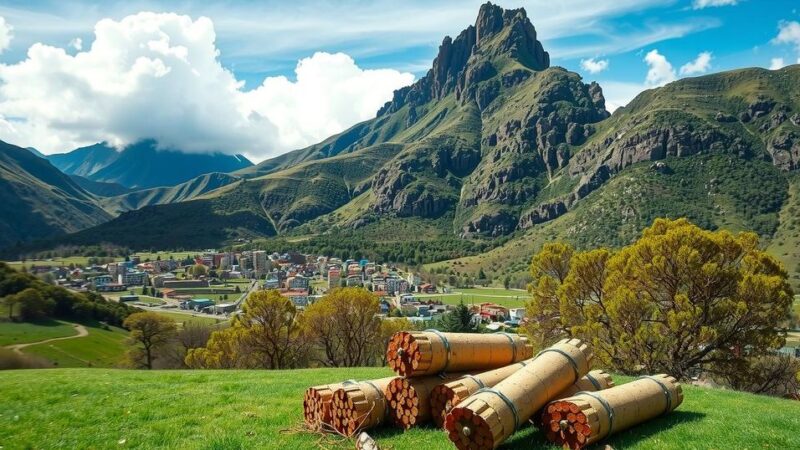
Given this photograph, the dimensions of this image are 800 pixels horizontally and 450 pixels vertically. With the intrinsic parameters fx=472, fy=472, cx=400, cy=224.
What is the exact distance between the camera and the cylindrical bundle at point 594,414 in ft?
33.1

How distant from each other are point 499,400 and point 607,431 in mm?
2742

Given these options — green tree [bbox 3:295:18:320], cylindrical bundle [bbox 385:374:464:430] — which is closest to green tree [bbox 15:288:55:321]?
green tree [bbox 3:295:18:320]

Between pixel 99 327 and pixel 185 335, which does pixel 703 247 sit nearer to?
pixel 185 335

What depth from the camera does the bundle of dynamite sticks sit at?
988 centimetres

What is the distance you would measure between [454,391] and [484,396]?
1.26 meters

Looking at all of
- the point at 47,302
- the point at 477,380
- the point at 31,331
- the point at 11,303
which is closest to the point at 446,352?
the point at 477,380

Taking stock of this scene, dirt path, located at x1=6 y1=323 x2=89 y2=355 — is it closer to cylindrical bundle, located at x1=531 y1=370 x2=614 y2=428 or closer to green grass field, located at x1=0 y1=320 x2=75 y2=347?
green grass field, located at x1=0 y1=320 x2=75 y2=347

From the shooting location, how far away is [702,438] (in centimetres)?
1088

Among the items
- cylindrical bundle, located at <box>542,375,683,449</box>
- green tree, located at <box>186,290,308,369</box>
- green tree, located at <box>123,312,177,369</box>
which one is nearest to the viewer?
cylindrical bundle, located at <box>542,375,683,449</box>

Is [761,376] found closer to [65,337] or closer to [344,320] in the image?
[344,320]

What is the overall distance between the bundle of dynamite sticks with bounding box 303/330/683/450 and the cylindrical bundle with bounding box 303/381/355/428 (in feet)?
0.08

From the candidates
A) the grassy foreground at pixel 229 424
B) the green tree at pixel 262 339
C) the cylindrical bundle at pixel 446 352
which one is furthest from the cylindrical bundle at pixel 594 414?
the green tree at pixel 262 339

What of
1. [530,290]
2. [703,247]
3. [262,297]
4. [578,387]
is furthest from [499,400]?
[262,297]

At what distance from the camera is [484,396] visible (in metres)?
10.1
